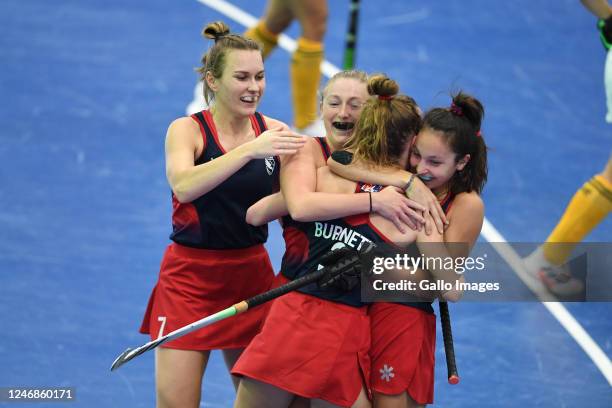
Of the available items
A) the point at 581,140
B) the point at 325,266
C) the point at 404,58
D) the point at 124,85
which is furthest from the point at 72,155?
the point at 325,266

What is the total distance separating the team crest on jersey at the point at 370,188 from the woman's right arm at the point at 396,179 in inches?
0.9

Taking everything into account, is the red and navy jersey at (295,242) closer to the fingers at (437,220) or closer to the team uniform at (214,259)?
the team uniform at (214,259)

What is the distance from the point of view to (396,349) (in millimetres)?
4746

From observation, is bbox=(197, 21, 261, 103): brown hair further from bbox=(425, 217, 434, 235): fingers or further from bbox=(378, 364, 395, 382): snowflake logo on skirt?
bbox=(378, 364, 395, 382): snowflake logo on skirt

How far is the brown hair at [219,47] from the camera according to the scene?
17.5 ft

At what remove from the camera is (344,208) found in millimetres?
4637

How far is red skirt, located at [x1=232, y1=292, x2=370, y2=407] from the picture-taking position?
463cm

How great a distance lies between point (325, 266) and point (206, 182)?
0.68 metres

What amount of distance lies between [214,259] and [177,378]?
1.94 feet

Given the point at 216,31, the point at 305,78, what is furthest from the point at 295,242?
the point at 305,78

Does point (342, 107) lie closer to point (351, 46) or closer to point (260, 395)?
point (260, 395)

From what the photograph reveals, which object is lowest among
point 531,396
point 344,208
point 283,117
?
point 531,396

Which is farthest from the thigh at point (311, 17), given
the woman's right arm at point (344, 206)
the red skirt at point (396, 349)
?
the red skirt at point (396, 349)

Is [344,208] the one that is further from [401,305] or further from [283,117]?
[283,117]
